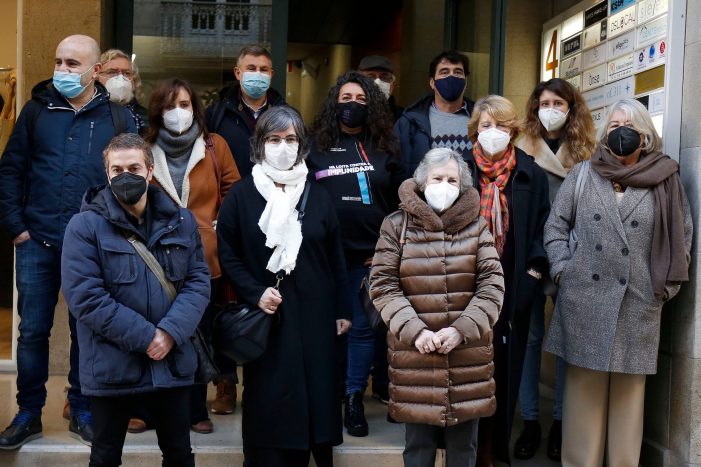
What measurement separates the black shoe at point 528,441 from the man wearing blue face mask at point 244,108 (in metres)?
2.31

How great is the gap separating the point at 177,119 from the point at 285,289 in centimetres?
115

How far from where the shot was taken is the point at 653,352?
4.91 meters

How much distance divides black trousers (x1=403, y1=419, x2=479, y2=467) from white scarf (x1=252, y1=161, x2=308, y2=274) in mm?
1031

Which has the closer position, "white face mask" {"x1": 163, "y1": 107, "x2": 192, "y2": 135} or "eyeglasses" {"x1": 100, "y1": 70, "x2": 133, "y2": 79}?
"white face mask" {"x1": 163, "y1": 107, "x2": 192, "y2": 135}

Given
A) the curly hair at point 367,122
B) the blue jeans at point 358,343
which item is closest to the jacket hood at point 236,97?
the curly hair at point 367,122

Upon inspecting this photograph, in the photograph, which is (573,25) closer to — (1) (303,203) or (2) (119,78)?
(1) (303,203)

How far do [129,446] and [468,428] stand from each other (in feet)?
6.12

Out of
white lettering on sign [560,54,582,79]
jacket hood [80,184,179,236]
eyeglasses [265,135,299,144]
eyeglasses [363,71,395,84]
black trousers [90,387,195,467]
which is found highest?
white lettering on sign [560,54,582,79]

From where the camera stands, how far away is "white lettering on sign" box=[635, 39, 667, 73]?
5359mm

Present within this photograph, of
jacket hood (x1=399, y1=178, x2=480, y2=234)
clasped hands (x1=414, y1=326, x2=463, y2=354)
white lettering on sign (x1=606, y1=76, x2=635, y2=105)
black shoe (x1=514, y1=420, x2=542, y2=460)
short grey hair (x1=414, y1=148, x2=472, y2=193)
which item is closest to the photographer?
clasped hands (x1=414, y1=326, x2=463, y2=354)

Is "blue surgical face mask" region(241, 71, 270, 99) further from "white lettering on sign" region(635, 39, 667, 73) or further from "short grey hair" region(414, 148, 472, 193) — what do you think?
"white lettering on sign" region(635, 39, 667, 73)

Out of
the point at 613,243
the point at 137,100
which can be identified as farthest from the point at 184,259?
the point at 613,243

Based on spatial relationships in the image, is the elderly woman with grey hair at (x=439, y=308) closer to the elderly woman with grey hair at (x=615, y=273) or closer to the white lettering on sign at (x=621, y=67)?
the elderly woman with grey hair at (x=615, y=273)

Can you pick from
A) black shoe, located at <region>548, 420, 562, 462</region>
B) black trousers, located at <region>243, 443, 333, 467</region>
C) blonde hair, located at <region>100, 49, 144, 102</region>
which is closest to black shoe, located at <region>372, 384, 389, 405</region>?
black shoe, located at <region>548, 420, 562, 462</region>
